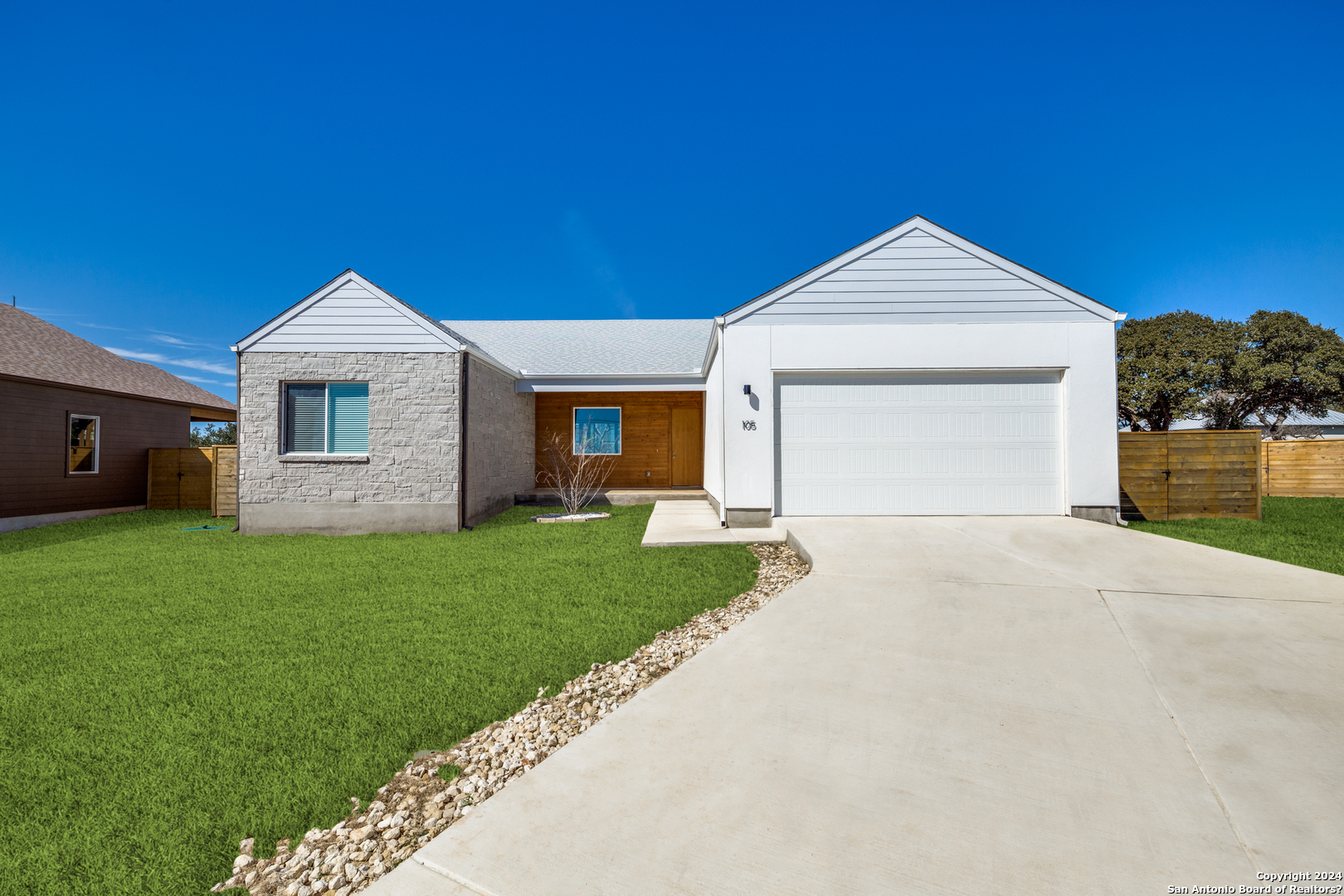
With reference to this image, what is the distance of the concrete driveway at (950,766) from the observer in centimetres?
156

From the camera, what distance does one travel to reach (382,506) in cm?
920

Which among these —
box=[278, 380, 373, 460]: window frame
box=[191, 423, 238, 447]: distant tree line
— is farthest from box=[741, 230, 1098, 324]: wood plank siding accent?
box=[191, 423, 238, 447]: distant tree line

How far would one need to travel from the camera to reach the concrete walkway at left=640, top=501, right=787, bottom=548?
712cm

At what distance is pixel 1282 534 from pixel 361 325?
1464 centimetres

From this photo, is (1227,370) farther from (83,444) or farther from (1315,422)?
(83,444)

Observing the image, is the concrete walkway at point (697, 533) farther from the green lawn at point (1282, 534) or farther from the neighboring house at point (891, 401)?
the green lawn at point (1282, 534)

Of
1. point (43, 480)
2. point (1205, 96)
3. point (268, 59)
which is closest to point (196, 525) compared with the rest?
point (43, 480)

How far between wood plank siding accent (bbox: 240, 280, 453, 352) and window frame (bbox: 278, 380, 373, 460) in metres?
0.57

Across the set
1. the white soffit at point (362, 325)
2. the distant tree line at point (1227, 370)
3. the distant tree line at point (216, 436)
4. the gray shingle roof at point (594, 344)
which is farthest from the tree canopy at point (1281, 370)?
the distant tree line at point (216, 436)

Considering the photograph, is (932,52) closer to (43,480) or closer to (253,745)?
(253,745)

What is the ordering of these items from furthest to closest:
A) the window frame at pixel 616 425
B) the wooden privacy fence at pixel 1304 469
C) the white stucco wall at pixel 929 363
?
the window frame at pixel 616 425 < the wooden privacy fence at pixel 1304 469 < the white stucco wall at pixel 929 363

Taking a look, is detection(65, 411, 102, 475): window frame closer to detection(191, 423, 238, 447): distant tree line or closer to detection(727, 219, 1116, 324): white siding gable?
detection(727, 219, 1116, 324): white siding gable

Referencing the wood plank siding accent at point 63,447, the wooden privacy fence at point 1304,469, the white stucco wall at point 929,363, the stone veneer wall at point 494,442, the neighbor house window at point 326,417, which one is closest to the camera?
the white stucco wall at point 929,363

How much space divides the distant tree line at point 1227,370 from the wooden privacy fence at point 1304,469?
11.3m
